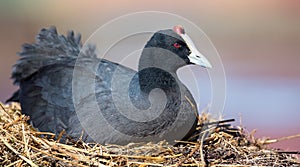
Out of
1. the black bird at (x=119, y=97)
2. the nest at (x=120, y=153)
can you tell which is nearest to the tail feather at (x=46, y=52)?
the black bird at (x=119, y=97)

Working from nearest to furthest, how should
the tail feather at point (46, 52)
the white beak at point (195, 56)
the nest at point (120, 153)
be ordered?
the nest at point (120, 153)
the white beak at point (195, 56)
the tail feather at point (46, 52)

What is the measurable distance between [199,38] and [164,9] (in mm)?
4290

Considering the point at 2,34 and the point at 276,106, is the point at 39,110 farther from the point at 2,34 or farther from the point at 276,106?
the point at 2,34

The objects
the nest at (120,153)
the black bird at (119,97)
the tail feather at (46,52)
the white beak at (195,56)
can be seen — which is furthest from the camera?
the tail feather at (46,52)

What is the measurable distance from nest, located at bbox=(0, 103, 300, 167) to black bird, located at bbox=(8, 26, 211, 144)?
11 centimetres

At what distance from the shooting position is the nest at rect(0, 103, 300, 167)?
2789 millimetres

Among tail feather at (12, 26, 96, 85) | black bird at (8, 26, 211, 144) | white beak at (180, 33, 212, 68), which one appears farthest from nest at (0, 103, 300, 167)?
tail feather at (12, 26, 96, 85)

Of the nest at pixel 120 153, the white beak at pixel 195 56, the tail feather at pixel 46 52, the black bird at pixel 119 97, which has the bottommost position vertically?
the nest at pixel 120 153

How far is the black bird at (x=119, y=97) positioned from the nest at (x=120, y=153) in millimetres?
113

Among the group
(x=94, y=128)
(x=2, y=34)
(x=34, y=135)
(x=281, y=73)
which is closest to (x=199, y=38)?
(x=94, y=128)

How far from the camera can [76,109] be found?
140 inches

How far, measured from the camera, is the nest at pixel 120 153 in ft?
9.15

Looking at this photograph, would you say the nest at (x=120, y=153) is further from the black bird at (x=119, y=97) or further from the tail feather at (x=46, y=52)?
the tail feather at (x=46, y=52)

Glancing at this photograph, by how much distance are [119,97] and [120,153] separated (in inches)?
20.6
